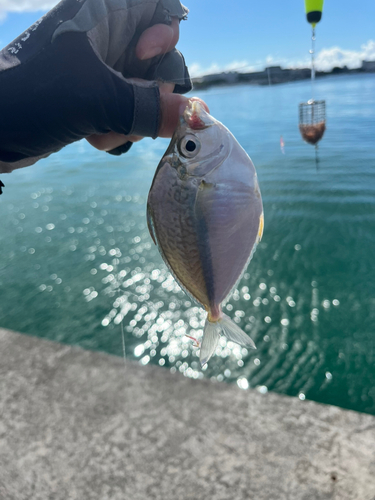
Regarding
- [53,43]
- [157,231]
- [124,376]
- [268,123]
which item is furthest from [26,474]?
[268,123]

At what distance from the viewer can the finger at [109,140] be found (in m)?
1.37

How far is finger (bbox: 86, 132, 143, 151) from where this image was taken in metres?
1.37

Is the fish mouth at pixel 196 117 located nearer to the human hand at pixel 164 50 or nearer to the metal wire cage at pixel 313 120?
the human hand at pixel 164 50

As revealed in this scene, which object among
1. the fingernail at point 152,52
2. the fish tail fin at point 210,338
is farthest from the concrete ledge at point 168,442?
the fingernail at point 152,52

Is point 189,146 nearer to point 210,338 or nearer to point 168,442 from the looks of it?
point 210,338

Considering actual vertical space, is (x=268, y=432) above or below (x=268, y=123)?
below

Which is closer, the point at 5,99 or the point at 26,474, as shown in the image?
the point at 5,99

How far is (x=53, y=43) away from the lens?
1004 mm

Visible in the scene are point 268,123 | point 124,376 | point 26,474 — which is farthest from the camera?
point 268,123

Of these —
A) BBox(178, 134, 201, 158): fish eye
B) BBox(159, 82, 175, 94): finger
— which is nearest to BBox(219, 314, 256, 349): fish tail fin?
BBox(178, 134, 201, 158): fish eye

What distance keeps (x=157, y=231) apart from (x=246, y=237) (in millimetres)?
249

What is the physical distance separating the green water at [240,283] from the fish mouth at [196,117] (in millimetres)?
377

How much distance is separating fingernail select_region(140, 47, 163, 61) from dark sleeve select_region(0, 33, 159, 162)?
0.10 m

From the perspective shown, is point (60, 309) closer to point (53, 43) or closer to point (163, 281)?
point (163, 281)
